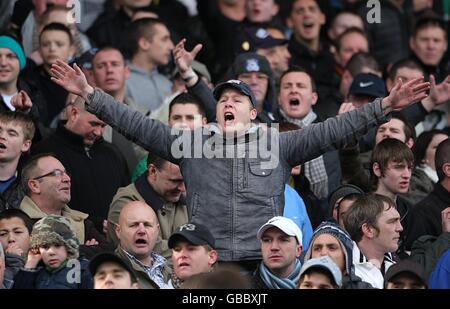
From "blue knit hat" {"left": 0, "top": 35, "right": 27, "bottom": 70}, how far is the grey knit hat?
11.7ft

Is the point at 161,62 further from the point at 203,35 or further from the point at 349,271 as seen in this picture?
the point at 349,271

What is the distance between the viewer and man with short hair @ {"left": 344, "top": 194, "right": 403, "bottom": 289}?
1452cm

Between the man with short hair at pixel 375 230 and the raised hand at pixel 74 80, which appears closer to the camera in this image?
the raised hand at pixel 74 80

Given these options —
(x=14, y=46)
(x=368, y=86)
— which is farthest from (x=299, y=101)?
(x=14, y=46)

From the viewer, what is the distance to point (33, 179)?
15266mm

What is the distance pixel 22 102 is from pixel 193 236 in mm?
3360

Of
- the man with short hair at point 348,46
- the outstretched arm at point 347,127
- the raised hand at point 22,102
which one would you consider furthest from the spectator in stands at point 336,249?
the man with short hair at point 348,46

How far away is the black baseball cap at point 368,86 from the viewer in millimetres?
17594

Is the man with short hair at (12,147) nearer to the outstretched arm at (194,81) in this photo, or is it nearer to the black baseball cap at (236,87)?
the outstretched arm at (194,81)

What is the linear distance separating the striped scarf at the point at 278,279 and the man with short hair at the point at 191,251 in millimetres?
391

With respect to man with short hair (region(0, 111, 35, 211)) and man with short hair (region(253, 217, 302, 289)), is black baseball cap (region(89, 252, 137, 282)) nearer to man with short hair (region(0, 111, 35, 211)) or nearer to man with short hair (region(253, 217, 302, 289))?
man with short hair (region(253, 217, 302, 289))

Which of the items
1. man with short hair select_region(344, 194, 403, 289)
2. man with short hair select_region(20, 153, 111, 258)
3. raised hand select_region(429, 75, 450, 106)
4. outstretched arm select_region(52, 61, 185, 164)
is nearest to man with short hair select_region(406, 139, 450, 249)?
raised hand select_region(429, 75, 450, 106)

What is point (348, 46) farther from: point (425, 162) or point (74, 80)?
point (74, 80)
